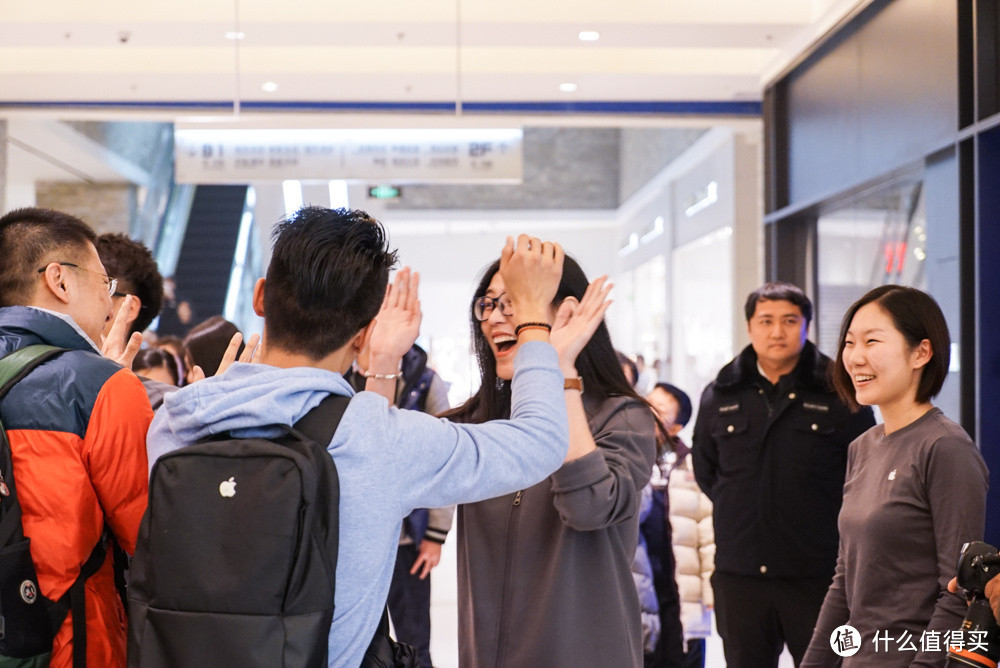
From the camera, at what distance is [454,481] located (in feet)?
4.44

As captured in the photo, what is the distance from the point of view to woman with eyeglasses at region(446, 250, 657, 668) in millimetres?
1734

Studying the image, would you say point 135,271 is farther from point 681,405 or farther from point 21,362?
point 681,405

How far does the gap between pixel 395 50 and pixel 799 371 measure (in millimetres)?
4867

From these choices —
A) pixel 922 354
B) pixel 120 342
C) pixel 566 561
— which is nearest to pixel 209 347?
pixel 120 342

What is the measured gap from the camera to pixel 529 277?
5.02 feet

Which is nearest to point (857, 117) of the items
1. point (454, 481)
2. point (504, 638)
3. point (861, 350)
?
point (861, 350)

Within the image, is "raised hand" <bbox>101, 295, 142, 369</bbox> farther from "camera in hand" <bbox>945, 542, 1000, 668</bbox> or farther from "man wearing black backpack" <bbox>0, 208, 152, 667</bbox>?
"camera in hand" <bbox>945, 542, 1000, 668</bbox>

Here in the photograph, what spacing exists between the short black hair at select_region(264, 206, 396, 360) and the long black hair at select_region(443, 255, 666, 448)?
0.59 m

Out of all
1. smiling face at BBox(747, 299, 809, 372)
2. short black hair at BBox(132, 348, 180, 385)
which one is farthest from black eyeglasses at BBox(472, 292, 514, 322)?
short black hair at BBox(132, 348, 180, 385)

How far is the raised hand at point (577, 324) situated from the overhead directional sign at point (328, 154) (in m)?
4.55

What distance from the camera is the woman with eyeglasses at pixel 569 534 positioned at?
173 cm

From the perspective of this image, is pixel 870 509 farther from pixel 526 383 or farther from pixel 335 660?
pixel 335 660

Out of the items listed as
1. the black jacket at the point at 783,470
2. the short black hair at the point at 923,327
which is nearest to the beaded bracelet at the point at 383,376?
the short black hair at the point at 923,327

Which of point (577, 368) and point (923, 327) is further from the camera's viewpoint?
point (923, 327)
